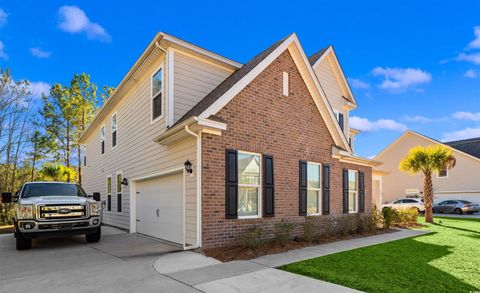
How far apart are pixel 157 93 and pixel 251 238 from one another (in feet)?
18.9

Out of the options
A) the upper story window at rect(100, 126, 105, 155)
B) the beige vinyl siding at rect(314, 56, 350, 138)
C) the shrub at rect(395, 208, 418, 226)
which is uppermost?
the beige vinyl siding at rect(314, 56, 350, 138)

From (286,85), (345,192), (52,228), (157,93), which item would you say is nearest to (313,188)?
(345,192)

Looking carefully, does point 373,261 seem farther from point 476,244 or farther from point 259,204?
point 476,244

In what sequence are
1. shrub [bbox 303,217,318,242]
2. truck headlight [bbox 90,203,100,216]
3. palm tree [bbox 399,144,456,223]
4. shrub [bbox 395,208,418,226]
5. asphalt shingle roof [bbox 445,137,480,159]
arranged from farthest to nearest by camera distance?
asphalt shingle roof [bbox 445,137,480,159], palm tree [bbox 399,144,456,223], shrub [bbox 395,208,418,226], shrub [bbox 303,217,318,242], truck headlight [bbox 90,203,100,216]

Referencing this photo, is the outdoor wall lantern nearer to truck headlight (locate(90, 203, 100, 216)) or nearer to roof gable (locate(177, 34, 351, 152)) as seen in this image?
roof gable (locate(177, 34, 351, 152))

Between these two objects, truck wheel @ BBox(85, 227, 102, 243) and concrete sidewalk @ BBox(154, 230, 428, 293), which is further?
truck wheel @ BBox(85, 227, 102, 243)

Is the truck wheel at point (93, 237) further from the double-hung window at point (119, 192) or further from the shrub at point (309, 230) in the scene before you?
the shrub at point (309, 230)

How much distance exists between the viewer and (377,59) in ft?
65.1

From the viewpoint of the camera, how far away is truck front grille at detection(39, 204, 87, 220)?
8.82 meters

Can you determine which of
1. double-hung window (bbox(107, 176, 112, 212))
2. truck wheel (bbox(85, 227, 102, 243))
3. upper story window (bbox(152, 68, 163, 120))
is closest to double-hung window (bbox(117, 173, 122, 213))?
double-hung window (bbox(107, 176, 112, 212))

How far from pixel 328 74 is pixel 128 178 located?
35.6ft

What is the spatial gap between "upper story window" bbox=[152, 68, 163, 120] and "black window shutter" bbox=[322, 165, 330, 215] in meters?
6.32

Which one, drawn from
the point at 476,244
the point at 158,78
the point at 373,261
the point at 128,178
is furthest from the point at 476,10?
the point at 128,178

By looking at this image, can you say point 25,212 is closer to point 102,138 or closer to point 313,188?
point 313,188
